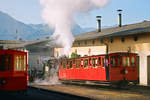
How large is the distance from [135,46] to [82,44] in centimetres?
991

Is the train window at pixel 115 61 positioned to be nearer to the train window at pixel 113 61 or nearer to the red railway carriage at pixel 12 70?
the train window at pixel 113 61

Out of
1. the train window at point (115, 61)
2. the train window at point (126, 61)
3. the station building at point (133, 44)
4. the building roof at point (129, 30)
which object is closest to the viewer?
the train window at point (115, 61)

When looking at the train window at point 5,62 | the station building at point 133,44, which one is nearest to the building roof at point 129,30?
the station building at point 133,44

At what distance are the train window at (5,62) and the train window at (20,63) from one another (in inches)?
12.4

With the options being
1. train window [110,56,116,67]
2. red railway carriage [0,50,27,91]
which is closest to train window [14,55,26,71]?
red railway carriage [0,50,27,91]

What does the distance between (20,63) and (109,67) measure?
6821mm

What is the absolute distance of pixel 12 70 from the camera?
564 inches

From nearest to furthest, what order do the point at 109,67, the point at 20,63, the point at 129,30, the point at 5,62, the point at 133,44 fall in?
the point at 5,62, the point at 20,63, the point at 109,67, the point at 133,44, the point at 129,30

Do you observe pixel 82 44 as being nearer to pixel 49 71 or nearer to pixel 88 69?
pixel 49 71

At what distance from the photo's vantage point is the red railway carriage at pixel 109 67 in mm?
19266

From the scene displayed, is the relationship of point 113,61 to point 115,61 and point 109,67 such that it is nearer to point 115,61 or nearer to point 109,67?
point 115,61

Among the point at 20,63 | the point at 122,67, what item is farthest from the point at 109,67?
the point at 20,63

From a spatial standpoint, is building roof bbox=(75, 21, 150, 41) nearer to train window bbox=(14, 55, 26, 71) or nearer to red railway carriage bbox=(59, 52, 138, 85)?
red railway carriage bbox=(59, 52, 138, 85)

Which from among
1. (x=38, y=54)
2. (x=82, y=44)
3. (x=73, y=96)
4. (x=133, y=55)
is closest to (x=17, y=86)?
(x=73, y=96)
